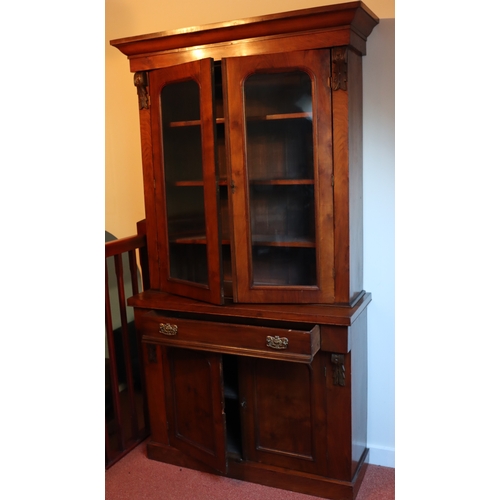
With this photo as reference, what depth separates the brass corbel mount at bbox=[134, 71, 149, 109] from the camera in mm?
2287

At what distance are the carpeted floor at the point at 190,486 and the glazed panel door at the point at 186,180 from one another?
788 mm

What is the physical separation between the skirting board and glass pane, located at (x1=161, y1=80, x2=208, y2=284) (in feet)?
3.42

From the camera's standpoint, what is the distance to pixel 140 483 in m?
2.34

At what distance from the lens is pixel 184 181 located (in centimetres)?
226

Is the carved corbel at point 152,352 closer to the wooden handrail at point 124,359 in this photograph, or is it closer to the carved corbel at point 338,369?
the wooden handrail at point 124,359

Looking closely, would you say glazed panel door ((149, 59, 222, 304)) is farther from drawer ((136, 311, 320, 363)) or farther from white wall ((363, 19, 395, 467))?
white wall ((363, 19, 395, 467))

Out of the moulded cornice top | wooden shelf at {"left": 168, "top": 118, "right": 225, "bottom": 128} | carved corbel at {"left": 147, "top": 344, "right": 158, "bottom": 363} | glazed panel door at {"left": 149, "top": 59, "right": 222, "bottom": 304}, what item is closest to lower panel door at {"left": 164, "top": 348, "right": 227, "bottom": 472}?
carved corbel at {"left": 147, "top": 344, "right": 158, "bottom": 363}

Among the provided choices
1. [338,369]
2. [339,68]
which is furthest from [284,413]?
[339,68]

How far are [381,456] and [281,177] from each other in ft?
4.17

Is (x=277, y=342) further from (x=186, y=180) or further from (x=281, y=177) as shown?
(x=186, y=180)
